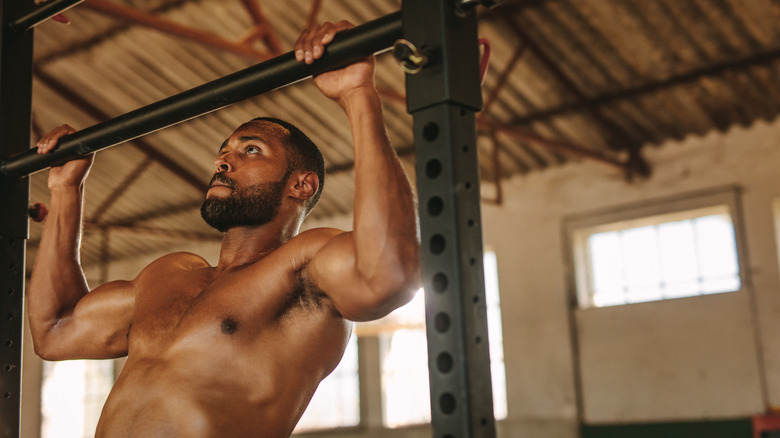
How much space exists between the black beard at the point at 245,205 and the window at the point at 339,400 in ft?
28.0

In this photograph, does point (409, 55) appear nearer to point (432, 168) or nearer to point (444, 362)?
point (432, 168)

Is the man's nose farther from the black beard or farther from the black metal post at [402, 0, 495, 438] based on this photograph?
the black metal post at [402, 0, 495, 438]

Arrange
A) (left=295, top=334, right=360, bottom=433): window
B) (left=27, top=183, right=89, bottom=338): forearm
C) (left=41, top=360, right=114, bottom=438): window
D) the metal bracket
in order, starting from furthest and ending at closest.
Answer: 1. (left=41, top=360, right=114, bottom=438): window
2. (left=295, top=334, right=360, bottom=433): window
3. (left=27, top=183, right=89, bottom=338): forearm
4. the metal bracket

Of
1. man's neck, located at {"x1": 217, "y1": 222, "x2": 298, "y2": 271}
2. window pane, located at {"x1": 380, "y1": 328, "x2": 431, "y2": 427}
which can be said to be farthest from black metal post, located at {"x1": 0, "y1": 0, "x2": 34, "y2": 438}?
window pane, located at {"x1": 380, "y1": 328, "x2": 431, "y2": 427}

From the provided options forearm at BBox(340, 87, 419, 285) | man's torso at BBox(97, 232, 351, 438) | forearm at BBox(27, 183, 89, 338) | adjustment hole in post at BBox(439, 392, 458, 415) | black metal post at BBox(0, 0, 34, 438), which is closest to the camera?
adjustment hole in post at BBox(439, 392, 458, 415)

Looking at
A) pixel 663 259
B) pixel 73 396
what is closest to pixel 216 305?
pixel 663 259

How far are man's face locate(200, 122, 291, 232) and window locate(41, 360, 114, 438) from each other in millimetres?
11993

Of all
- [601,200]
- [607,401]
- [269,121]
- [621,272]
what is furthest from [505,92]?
[269,121]

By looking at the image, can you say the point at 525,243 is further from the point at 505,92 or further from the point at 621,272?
the point at 505,92

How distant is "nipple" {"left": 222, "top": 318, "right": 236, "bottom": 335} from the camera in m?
1.82

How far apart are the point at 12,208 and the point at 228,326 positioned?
2.51ft

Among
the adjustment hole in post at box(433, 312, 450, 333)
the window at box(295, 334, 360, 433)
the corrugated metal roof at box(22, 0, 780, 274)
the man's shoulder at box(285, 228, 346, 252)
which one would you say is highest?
the corrugated metal roof at box(22, 0, 780, 274)

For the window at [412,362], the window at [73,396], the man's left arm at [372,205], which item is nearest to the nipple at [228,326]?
the man's left arm at [372,205]

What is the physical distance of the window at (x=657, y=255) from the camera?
26.7 feet
